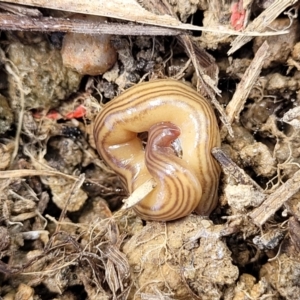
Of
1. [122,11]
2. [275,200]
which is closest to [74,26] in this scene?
Answer: [122,11]

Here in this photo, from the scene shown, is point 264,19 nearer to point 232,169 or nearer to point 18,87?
point 232,169

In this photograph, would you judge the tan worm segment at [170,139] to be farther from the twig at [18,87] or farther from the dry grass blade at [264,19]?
the twig at [18,87]

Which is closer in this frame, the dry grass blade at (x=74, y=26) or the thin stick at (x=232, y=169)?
the thin stick at (x=232, y=169)

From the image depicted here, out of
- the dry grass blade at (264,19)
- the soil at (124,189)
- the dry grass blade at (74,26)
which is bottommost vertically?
the soil at (124,189)

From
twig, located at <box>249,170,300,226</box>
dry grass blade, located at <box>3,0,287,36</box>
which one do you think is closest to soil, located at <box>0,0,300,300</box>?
twig, located at <box>249,170,300,226</box>

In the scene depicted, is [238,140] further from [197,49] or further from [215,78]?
[197,49]

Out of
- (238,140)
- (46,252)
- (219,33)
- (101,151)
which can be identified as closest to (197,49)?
(219,33)

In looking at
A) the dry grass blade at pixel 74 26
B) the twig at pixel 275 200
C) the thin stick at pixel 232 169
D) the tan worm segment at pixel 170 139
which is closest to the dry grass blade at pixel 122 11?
the dry grass blade at pixel 74 26
